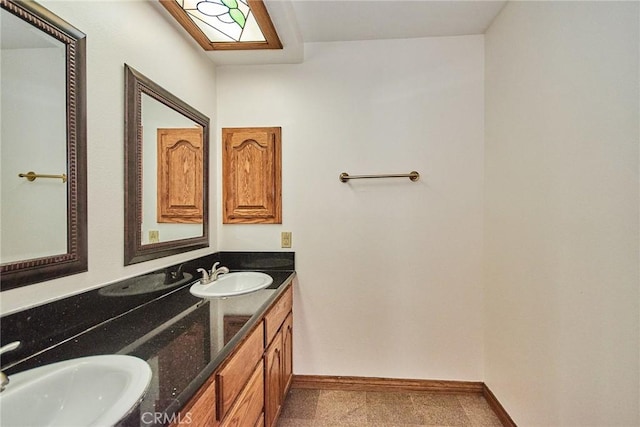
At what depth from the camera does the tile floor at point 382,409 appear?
1.79 metres

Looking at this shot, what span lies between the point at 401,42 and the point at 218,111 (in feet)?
4.68

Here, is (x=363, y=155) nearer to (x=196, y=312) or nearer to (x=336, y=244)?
(x=336, y=244)

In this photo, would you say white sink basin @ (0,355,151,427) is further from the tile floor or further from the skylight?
the skylight

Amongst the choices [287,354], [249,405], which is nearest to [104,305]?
[249,405]

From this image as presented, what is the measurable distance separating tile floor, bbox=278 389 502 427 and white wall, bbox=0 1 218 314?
1.30m

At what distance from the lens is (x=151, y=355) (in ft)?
2.86

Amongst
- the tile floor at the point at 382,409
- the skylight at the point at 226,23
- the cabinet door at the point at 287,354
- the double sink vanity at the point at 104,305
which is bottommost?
the tile floor at the point at 382,409

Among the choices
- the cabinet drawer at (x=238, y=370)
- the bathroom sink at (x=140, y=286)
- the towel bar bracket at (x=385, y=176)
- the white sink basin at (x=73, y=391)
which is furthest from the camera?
the towel bar bracket at (x=385, y=176)

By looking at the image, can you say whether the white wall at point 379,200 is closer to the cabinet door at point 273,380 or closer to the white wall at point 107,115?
the cabinet door at point 273,380

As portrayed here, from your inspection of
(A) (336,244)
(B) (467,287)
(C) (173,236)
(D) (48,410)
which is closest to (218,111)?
(C) (173,236)

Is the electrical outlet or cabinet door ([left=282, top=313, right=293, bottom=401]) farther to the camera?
the electrical outlet

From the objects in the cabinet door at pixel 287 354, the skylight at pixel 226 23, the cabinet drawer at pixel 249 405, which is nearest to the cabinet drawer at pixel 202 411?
the cabinet drawer at pixel 249 405

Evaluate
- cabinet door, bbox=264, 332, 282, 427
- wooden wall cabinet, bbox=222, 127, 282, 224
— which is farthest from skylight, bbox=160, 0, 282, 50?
cabinet door, bbox=264, 332, 282, 427

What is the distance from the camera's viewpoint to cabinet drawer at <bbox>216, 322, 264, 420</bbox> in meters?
0.94
